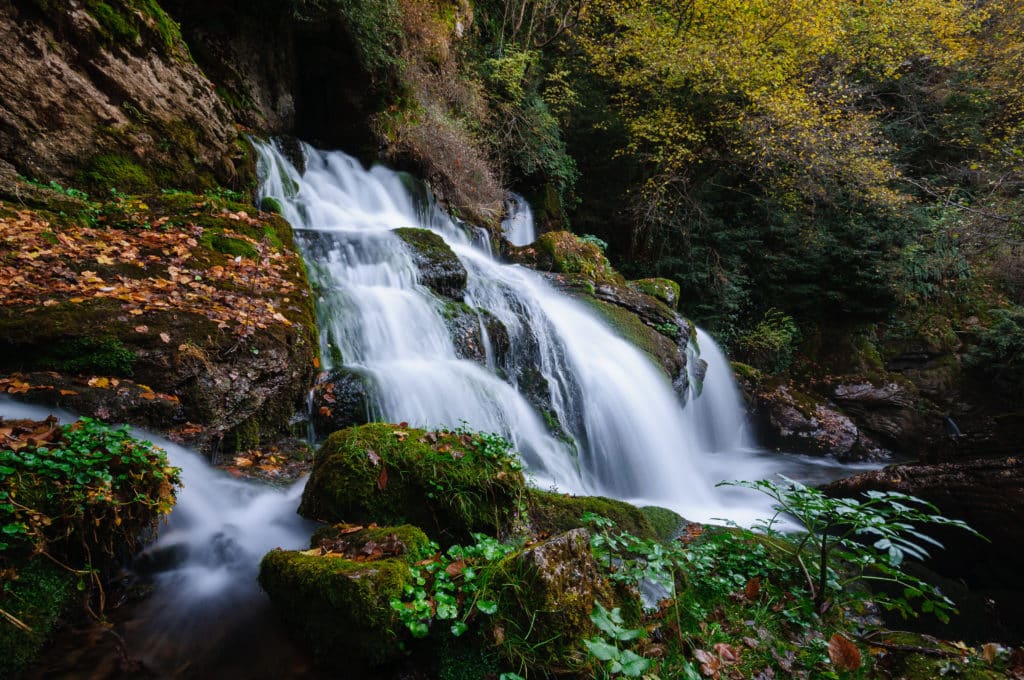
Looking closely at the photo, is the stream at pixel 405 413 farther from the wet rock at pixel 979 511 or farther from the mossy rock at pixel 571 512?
the wet rock at pixel 979 511

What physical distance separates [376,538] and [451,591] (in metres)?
0.53

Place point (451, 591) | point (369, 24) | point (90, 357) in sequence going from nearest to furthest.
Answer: point (451, 591)
point (90, 357)
point (369, 24)

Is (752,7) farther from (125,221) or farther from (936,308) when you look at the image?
(125,221)

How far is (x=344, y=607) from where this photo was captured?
6.45 feet

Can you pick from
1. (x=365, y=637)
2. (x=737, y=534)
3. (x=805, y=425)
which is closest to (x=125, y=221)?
(x=365, y=637)

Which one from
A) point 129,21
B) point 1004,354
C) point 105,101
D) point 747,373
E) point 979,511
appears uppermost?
point 129,21

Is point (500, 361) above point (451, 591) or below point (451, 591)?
above

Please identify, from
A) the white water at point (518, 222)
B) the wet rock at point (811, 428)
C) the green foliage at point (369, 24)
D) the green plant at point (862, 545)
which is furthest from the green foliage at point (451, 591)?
the white water at point (518, 222)

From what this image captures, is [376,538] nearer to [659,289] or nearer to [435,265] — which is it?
[435,265]

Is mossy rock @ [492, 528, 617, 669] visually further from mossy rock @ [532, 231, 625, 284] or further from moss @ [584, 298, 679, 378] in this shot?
mossy rock @ [532, 231, 625, 284]

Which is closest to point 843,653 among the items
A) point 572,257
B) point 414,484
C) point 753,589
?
point 753,589

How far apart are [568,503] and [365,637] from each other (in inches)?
77.6

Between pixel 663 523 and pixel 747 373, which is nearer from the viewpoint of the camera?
pixel 663 523

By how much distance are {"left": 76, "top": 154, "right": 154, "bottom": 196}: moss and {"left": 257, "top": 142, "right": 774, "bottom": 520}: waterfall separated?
1768 mm
